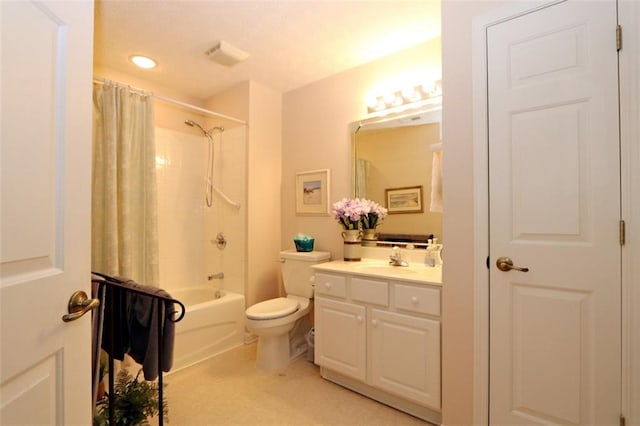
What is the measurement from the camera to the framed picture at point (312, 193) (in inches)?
111

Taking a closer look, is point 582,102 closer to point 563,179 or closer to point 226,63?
point 563,179

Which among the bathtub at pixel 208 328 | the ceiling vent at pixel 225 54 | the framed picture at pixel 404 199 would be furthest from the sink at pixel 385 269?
the ceiling vent at pixel 225 54

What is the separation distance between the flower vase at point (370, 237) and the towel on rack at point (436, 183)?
52cm

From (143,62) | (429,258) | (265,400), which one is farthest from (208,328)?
(143,62)

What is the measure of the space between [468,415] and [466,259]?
81 cm

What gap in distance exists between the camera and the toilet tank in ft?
8.48

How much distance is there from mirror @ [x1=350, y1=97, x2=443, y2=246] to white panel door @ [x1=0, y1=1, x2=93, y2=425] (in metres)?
1.99

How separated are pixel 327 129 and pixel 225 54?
105 centimetres

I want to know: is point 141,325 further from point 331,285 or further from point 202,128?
point 202,128

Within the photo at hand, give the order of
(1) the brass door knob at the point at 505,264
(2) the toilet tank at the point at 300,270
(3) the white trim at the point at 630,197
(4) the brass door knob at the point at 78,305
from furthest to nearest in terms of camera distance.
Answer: (2) the toilet tank at the point at 300,270 → (1) the brass door knob at the point at 505,264 → (3) the white trim at the point at 630,197 → (4) the brass door knob at the point at 78,305

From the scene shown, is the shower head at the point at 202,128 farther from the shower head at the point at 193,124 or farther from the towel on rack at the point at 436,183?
the towel on rack at the point at 436,183

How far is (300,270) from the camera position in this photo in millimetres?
2627

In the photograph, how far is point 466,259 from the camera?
156 cm

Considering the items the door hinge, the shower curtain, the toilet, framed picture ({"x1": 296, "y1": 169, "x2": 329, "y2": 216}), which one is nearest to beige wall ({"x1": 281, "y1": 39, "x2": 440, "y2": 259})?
framed picture ({"x1": 296, "y1": 169, "x2": 329, "y2": 216})
